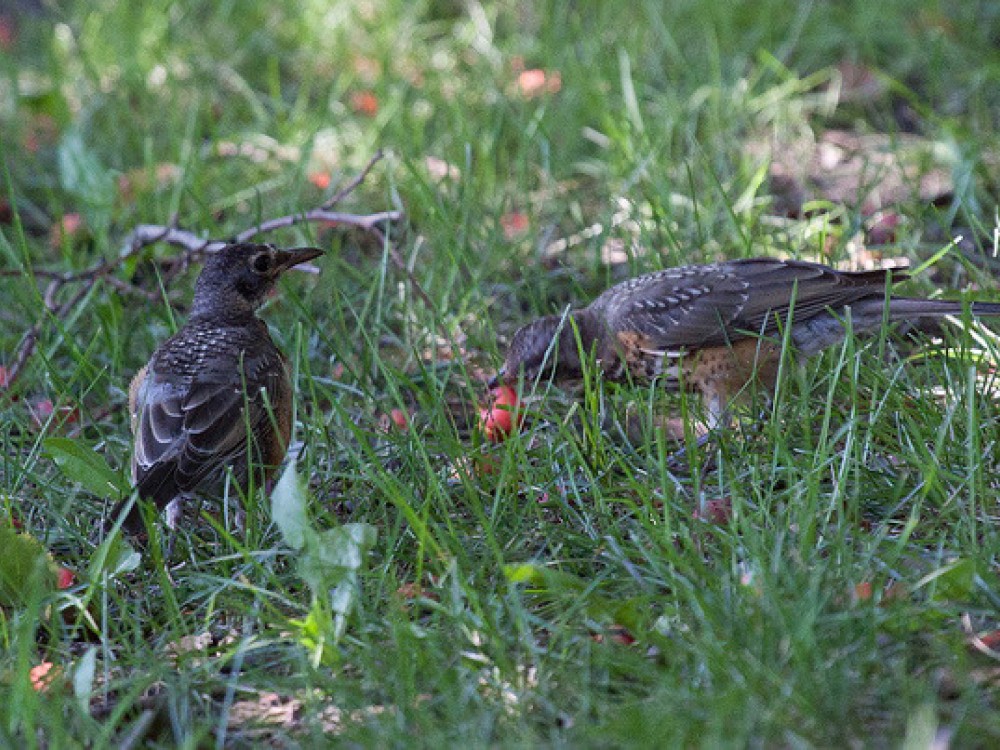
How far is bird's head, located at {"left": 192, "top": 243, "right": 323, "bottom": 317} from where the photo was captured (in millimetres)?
5133

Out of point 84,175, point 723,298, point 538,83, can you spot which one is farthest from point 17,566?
point 538,83

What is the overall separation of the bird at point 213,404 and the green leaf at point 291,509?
0.32m

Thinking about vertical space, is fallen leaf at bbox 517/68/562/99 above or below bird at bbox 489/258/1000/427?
above

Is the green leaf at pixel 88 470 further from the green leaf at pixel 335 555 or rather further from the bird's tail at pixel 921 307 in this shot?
the bird's tail at pixel 921 307

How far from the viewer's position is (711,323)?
16.7ft

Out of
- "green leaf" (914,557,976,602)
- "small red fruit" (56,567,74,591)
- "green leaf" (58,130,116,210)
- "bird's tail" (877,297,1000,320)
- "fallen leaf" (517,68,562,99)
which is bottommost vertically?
"bird's tail" (877,297,1000,320)

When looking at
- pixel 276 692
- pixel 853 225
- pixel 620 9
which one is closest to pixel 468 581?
pixel 276 692

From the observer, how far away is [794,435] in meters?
4.35

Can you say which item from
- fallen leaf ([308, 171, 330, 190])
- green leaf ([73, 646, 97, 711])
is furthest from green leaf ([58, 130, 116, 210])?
green leaf ([73, 646, 97, 711])

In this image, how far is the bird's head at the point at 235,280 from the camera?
16.8ft

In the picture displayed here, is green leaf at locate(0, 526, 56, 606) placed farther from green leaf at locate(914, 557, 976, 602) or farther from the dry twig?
green leaf at locate(914, 557, 976, 602)

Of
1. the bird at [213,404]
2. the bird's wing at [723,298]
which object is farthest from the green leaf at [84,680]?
the bird's wing at [723,298]

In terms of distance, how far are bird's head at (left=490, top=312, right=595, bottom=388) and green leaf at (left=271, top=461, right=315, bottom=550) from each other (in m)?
1.32

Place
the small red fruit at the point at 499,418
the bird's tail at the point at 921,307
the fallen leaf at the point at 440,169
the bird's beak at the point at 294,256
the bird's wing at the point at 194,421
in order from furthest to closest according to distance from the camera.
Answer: the fallen leaf at the point at 440,169 < the bird's beak at the point at 294,256 < the bird's tail at the point at 921,307 < the small red fruit at the point at 499,418 < the bird's wing at the point at 194,421
